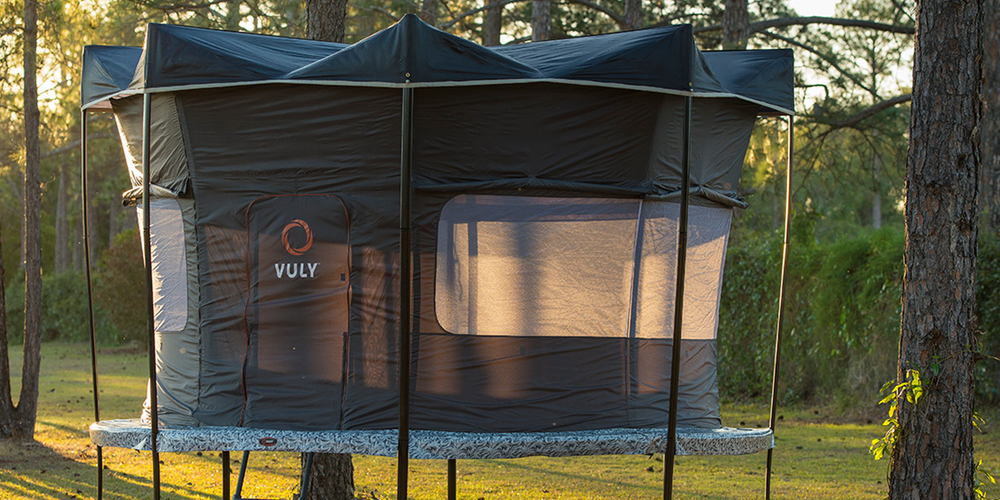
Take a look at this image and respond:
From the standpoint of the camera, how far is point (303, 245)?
16.0 ft

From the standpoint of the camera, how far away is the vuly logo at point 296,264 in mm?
4863

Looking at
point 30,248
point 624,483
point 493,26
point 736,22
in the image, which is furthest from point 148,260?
point 493,26

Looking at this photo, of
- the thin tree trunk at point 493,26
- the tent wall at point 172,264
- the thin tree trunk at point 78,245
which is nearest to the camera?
the tent wall at point 172,264

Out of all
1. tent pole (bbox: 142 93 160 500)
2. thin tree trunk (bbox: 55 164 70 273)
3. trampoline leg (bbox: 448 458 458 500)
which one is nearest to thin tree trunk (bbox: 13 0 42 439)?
tent pole (bbox: 142 93 160 500)

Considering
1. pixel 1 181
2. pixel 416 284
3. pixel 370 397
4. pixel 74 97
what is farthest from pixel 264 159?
pixel 1 181

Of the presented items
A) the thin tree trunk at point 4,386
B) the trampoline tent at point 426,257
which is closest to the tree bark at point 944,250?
the trampoline tent at point 426,257

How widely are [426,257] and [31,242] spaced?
21.4ft

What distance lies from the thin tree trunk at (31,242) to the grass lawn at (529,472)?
1.23 feet

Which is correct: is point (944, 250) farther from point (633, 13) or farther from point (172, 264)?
point (633, 13)

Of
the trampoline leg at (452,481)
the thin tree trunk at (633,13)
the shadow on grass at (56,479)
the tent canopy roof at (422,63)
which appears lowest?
the shadow on grass at (56,479)

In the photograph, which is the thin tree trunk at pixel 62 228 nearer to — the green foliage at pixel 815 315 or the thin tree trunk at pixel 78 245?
the thin tree trunk at pixel 78 245

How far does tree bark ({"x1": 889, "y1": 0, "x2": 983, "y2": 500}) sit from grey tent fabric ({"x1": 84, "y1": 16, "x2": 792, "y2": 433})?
1.14 m

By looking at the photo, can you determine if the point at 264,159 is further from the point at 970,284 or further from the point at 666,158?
the point at 970,284

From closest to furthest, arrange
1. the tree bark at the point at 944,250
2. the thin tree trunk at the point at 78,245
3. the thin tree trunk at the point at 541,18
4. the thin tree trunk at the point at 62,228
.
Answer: the tree bark at the point at 944,250 < the thin tree trunk at the point at 541,18 < the thin tree trunk at the point at 62,228 < the thin tree trunk at the point at 78,245
